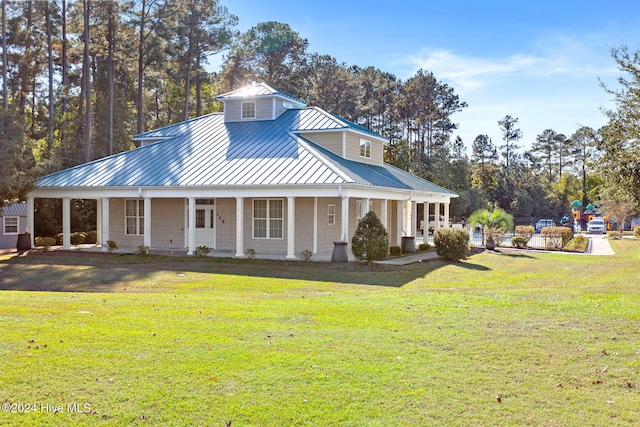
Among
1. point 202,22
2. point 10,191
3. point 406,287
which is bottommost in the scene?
point 406,287

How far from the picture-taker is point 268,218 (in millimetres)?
25719

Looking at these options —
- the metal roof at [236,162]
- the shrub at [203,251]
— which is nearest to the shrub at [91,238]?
the metal roof at [236,162]

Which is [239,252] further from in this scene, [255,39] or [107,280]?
[255,39]

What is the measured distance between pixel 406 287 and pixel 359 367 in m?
9.30

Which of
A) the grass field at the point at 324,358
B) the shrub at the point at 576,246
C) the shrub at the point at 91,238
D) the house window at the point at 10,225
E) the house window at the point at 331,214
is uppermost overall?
the house window at the point at 331,214

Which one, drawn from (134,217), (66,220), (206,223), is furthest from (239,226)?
(66,220)

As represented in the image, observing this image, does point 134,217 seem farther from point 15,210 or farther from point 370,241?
point 370,241

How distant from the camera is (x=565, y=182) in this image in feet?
282

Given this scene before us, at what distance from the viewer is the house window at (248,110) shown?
30984 mm

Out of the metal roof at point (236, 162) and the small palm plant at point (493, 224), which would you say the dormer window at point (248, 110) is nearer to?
the metal roof at point (236, 162)

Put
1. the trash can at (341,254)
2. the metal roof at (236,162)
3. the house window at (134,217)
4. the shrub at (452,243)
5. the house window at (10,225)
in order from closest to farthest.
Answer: the trash can at (341,254), the metal roof at (236,162), the shrub at (452,243), the house window at (134,217), the house window at (10,225)

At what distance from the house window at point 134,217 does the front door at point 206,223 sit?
298 centimetres

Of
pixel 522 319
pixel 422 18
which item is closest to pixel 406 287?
pixel 522 319

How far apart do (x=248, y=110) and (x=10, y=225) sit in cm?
1476
